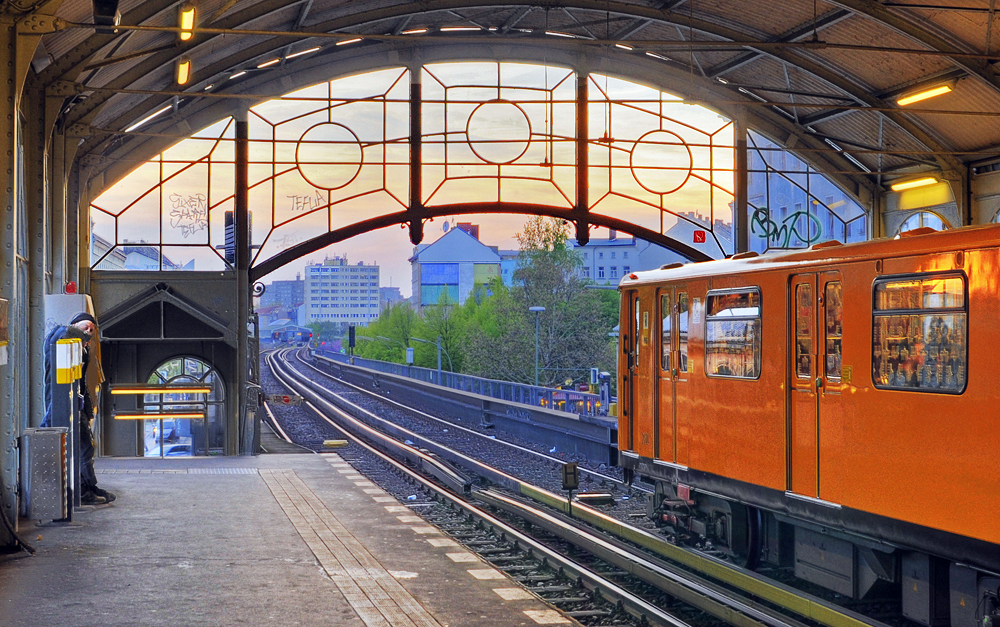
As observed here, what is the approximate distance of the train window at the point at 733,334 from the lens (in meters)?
9.30

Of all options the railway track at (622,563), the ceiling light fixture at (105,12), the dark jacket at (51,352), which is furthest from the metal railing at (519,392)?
the ceiling light fixture at (105,12)

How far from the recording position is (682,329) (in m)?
10.6

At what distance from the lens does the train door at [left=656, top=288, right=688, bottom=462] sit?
1056 centimetres

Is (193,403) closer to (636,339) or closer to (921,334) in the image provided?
(636,339)

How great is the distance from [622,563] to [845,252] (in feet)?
11.5

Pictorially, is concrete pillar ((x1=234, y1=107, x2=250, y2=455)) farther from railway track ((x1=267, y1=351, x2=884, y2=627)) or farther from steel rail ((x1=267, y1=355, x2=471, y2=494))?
railway track ((x1=267, y1=351, x2=884, y2=627))

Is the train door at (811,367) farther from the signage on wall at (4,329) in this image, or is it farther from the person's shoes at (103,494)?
the person's shoes at (103,494)

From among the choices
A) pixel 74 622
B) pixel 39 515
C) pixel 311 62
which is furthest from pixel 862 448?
pixel 311 62

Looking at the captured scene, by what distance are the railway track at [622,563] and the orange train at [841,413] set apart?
534 mm

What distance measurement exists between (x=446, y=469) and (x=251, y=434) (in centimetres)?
552

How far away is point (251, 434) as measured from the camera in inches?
805

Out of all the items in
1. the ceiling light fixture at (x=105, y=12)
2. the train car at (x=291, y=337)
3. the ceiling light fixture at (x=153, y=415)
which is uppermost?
the ceiling light fixture at (x=105, y=12)

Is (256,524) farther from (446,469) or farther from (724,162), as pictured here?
(724,162)

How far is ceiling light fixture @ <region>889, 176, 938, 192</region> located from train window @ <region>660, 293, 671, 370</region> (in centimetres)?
1359
